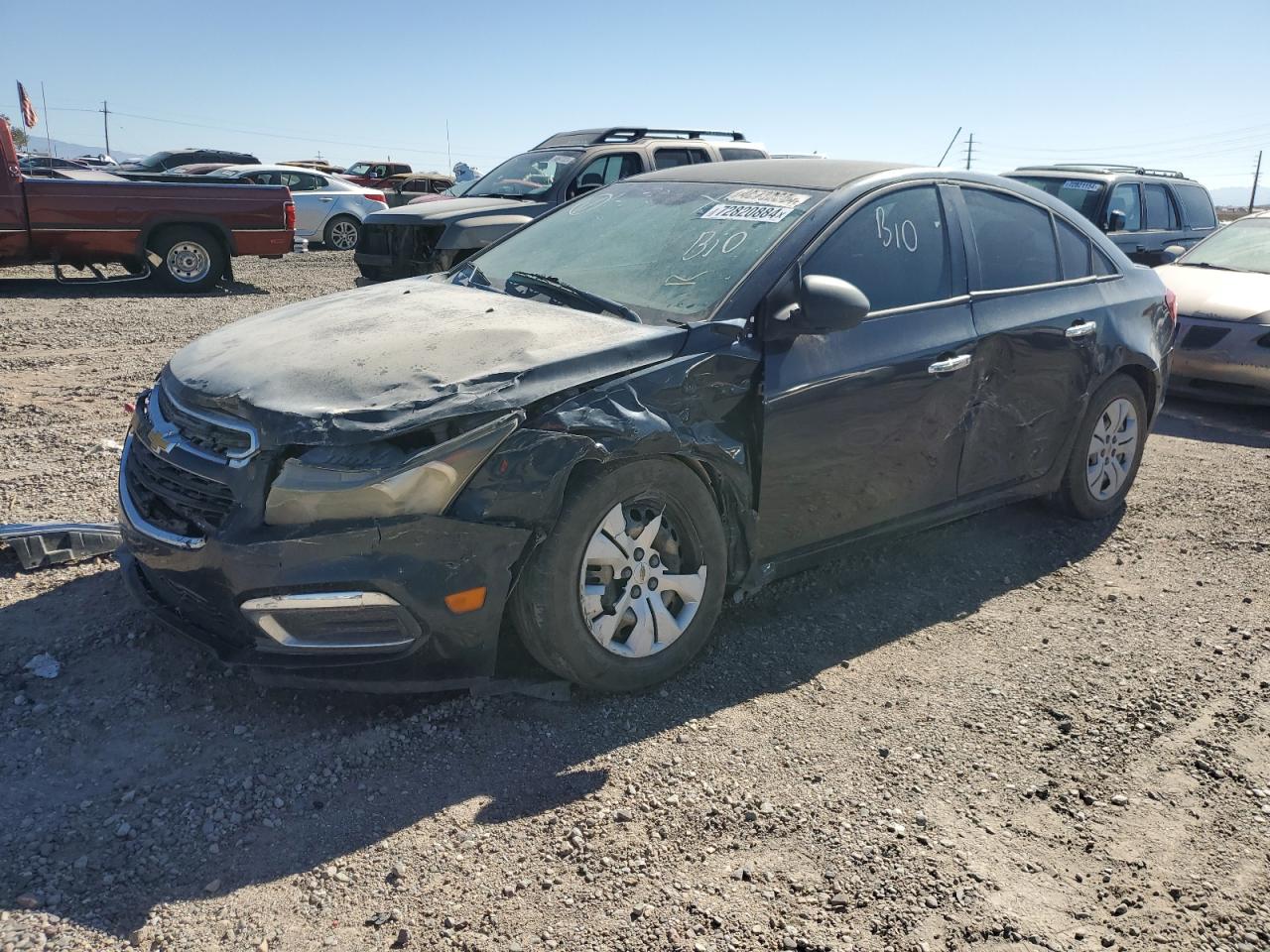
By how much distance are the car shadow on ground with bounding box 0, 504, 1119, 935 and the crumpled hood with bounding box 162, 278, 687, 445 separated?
946mm

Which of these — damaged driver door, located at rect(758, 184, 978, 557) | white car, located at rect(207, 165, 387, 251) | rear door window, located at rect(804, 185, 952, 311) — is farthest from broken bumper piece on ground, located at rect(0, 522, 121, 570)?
white car, located at rect(207, 165, 387, 251)

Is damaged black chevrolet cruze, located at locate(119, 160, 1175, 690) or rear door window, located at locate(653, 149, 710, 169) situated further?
rear door window, located at locate(653, 149, 710, 169)

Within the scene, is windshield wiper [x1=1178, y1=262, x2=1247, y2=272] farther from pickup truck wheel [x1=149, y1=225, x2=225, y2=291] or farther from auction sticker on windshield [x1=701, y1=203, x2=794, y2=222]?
pickup truck wheel [x1=149, y1=225, x2=225, y2=291]

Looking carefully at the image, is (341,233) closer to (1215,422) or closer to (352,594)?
(1215,422)

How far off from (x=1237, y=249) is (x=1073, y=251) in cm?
558

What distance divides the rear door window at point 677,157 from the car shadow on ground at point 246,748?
811 cm

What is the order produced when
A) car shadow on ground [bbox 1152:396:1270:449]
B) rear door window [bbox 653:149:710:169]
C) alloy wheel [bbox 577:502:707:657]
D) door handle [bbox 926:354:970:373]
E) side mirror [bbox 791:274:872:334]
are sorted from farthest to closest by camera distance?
rear door window [bbox 653:149:710:169], car shadow on ground [bbox 1152:396:1270:449], door handle [bbox 926:354:970:373], side mirror [bbox 791:274:872:334], alloy wheel [bbox 577:502:707:657]

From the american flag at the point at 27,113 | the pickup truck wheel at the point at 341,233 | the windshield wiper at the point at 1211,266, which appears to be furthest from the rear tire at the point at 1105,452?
the american flag at the point at 27,113

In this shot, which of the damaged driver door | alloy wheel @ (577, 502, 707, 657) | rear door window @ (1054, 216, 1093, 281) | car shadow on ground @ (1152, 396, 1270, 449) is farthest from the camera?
car shadow on ground @ (1152, 396, 1270, 449)

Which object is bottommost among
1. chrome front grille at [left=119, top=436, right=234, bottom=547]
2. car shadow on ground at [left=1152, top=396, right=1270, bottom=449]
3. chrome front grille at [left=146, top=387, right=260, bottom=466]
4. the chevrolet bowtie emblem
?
car shadow on ground at [left=1152, top=396, right=1270, bottom=449]

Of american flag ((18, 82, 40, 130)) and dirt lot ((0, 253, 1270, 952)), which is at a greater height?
american flag ((18, 82, 40, 130))

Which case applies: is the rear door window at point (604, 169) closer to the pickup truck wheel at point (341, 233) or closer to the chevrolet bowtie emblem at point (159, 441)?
the chevrolet bowtie emblem at point (159, 441)

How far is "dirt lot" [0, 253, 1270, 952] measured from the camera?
260 cm

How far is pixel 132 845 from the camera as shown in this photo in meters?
2.76
